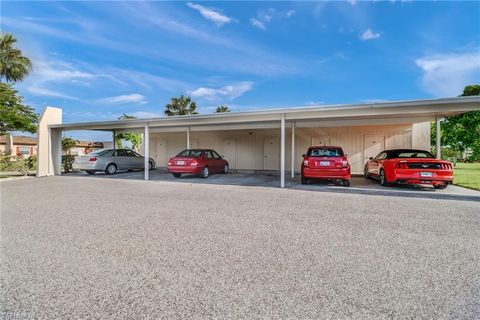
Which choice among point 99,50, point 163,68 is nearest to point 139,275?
point 99,50

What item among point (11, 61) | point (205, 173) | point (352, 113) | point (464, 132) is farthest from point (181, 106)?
point (464, 132)

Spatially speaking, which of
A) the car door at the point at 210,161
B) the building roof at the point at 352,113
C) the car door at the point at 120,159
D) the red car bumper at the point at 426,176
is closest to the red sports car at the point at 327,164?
the building roof at the point at 352,113

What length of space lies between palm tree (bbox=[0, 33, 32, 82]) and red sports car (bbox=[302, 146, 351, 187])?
25.6m

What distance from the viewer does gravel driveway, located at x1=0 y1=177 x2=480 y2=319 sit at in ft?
7.08

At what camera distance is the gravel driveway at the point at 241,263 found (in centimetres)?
216

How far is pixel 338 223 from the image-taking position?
4.70 meters

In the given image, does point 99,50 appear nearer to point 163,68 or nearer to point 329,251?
point 163,68

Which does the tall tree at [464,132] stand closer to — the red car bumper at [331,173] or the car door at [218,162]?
the red car bumper at [331,173]

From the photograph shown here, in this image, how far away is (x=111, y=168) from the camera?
1473 cm

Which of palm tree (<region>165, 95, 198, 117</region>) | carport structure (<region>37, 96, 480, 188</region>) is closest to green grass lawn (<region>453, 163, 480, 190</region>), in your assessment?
carport structure (<region>37, 96, 480, 188</region>)

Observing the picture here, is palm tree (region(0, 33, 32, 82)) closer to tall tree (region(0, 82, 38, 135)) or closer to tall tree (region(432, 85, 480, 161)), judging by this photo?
tall tree (region(0, 82, 38, 135))

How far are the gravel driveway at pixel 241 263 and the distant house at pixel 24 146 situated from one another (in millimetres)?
29507

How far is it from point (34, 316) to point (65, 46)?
15345 mm

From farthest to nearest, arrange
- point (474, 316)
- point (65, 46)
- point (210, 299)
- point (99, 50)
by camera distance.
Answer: point (99, 50) < point (65, 46) < point (210, 299) < point (474, 316)
